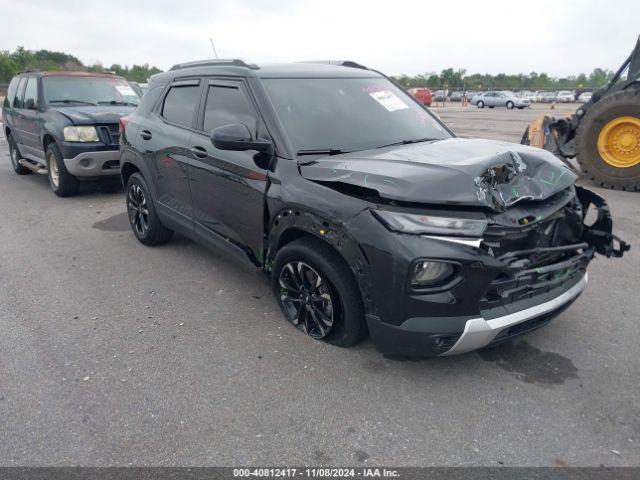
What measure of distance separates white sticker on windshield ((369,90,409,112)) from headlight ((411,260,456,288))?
1865mm

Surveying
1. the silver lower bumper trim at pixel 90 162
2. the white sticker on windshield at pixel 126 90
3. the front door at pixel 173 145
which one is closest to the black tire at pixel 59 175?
the silver lower bumper trim at pixel 90 162

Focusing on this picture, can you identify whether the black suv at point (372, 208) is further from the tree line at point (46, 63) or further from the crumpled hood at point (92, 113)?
the tree line at point (46, 63)

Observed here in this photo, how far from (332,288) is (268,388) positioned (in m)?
0.71

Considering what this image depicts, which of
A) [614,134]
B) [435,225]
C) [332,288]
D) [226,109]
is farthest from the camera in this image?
[614,134]

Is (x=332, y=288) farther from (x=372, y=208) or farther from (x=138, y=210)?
(x=138, y=210)

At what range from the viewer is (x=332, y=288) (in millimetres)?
3105

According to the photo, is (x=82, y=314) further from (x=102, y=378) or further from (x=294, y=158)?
(x=294, y=158)

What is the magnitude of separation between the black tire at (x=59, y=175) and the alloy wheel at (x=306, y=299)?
5.54 meters

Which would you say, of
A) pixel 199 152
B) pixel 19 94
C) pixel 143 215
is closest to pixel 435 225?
pixel 199 152

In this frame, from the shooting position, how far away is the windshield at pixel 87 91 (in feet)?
27.0

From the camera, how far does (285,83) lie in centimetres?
380

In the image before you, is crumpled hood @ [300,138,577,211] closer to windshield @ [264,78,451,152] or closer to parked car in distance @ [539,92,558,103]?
windshield @ [264,78,451,152]

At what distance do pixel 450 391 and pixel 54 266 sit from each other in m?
4.05

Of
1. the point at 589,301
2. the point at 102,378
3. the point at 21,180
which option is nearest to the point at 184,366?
the point at 102,378
